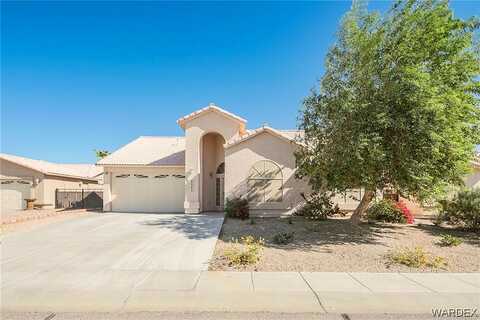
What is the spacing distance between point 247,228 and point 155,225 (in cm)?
472

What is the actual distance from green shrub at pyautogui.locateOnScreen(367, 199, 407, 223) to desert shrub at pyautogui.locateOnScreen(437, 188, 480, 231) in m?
1.85

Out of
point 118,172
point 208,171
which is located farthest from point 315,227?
point 118,172

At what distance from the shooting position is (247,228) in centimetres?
1185

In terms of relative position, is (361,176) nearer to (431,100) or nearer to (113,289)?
(431,100)

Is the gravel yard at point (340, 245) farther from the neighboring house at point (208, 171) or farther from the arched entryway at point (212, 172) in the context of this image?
the arched entryway at point (212, 172)

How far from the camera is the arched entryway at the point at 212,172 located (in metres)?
18.2

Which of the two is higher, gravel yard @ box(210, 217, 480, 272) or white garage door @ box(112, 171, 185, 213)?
white garage door @ box(112, 171, 185, 213)

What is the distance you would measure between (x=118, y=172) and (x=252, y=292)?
632 inches

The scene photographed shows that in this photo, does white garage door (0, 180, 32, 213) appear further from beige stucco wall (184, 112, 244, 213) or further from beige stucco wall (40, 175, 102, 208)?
beige stucco wall (184, 112, 244, 213)

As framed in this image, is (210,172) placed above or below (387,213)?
above

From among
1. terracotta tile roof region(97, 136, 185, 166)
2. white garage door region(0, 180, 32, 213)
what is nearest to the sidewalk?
terracotta tile roof region(97, 136, 185, 166)

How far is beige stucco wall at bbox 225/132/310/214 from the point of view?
606 inches

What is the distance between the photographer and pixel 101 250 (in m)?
8.51

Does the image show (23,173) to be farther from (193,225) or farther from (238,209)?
(238,209)
